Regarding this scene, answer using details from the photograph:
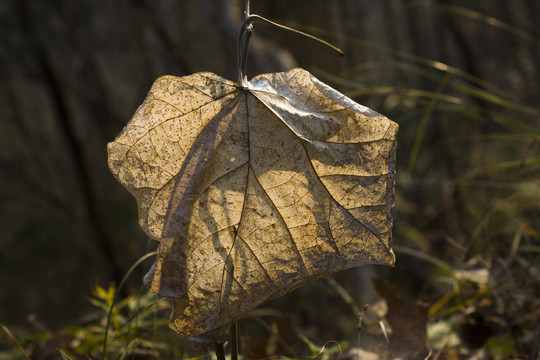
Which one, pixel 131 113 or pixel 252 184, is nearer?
pixel 252 184

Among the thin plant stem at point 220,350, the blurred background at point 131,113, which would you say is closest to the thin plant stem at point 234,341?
the thin plant stem at point 220,350

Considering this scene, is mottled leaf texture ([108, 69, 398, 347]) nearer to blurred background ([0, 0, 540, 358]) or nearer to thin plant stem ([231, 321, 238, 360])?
thin plant stem ([231, 321, 238, 360])

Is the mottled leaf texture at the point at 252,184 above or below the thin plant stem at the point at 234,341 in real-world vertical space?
above

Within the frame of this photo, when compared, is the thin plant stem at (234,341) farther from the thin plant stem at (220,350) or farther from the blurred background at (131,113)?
the blurred background at (131,113)

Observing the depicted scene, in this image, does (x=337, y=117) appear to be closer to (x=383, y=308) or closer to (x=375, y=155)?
(x=375, y=155)

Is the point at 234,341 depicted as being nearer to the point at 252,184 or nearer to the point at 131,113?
the point at 252,184

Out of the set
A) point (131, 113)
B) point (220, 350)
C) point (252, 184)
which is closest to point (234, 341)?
point (220, 350)

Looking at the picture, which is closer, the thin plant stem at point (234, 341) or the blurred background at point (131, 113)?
the thin plant stem at point (234, 341)

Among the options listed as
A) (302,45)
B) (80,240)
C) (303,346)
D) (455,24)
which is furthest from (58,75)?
(303,346)

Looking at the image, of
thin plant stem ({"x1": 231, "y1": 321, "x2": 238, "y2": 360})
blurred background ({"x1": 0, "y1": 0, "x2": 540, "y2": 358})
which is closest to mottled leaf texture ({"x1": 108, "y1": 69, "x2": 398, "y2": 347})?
thin plant stem ({"x1": 231, "y1": 321, "x2": 238, "y2": 360})
